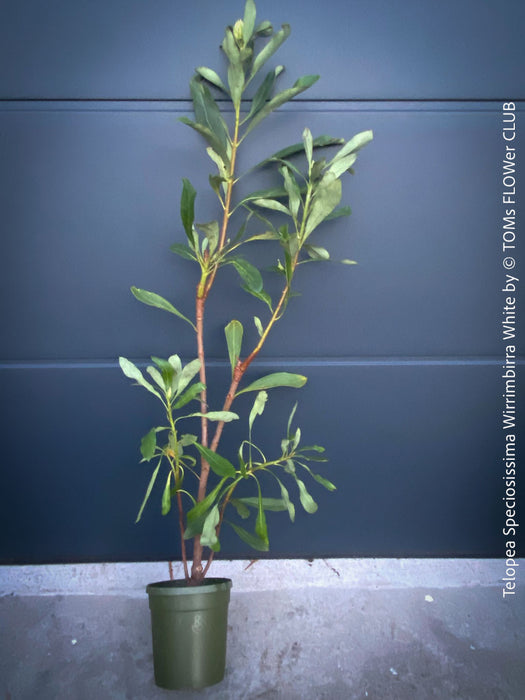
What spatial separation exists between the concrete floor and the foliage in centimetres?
24

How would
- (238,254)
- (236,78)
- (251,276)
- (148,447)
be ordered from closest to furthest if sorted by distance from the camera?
(148,447) < (251,276) < (236,78) < (238,254)

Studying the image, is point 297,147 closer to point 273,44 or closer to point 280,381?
point 273,44

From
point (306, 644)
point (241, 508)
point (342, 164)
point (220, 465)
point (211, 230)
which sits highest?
point (342, 164)

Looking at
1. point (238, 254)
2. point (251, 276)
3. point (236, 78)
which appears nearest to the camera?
point (251, 276)

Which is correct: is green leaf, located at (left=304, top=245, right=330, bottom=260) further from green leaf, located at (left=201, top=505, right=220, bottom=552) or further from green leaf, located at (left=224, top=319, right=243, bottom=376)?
green leaf, located at (left=201, top=505, right=220, bottom=552)

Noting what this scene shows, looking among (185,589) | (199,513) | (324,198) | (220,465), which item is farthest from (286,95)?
(185,589)

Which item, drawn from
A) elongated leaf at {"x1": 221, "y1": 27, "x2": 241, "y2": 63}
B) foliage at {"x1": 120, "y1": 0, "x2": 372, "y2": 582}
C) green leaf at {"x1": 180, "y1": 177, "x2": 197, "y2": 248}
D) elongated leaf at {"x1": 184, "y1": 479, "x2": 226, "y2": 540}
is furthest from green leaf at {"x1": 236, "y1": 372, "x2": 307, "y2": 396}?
elongated leaf at {"x1": 221, "y1": 27, "x2": 241, "y2": 63}

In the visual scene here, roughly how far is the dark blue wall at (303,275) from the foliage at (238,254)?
9 cm

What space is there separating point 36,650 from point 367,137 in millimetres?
1403

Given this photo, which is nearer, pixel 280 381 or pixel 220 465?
pixel 220 465

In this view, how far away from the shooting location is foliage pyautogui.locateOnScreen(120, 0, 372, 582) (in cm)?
126

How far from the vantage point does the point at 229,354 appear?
1.44m

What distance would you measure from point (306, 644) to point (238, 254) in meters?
0.97

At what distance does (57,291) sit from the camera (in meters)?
1.58
